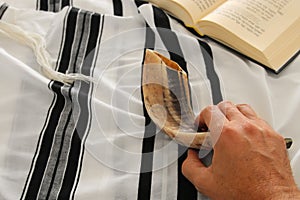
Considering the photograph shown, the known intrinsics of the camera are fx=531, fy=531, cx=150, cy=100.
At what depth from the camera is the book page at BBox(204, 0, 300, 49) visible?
0.94 m

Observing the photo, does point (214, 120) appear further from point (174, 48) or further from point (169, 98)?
A: point (174, 48)

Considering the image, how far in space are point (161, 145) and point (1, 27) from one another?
0.36 meters

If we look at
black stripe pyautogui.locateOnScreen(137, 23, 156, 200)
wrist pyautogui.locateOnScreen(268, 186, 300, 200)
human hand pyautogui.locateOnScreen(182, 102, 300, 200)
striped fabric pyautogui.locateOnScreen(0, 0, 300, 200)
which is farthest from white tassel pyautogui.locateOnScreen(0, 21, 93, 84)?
wrist pyautogui.locateOnScreen(268, 186, 300, 200)

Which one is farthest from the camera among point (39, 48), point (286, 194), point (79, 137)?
point (39, 48)

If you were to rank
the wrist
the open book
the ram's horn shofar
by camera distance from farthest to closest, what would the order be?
the open book → the ram's horn shofar → the wrist

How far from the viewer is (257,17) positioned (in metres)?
0.97

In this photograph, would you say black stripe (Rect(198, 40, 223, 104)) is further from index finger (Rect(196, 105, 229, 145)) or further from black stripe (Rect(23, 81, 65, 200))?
black stripe (Rect(23, 81, 65, 200))

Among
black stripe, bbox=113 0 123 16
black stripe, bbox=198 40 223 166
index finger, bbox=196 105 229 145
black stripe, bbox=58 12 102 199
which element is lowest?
black stripe, bbox=58 12 102 199

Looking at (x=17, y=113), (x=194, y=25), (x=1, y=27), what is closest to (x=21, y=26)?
(x=1, y=27)

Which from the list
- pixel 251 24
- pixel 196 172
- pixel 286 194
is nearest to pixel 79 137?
pixel 196 172

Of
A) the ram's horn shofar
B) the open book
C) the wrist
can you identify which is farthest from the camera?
the open book

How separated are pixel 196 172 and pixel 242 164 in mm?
64

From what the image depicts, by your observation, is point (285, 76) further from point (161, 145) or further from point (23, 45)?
point (23, 45)

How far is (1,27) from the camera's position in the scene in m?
0.91
